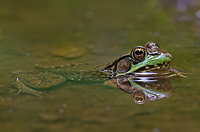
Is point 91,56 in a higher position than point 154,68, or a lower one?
higher

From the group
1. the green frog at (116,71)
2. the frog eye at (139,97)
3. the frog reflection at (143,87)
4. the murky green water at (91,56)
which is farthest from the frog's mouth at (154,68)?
the frog eye at (139,97)

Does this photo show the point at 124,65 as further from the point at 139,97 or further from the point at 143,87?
the point at 139,97

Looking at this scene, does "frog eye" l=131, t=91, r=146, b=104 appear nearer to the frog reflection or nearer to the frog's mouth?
the frog reflection

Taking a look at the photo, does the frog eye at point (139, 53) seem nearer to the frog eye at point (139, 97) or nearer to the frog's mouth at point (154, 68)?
the frog's mouth at point (154, 68)

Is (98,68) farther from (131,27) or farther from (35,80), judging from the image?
(131,27)

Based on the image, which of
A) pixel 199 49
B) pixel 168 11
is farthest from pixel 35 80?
pixel 168 11

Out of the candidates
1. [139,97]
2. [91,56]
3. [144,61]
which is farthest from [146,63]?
[91,56]
